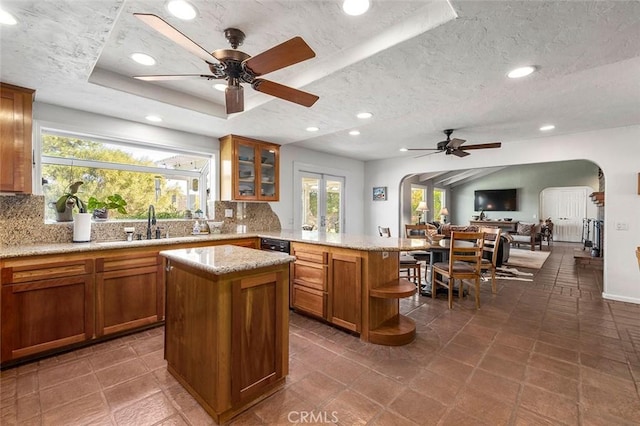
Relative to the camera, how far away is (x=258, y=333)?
1817 mm

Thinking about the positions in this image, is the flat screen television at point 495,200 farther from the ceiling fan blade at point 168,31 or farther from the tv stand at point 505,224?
the ceiling fan blade at point 168,31

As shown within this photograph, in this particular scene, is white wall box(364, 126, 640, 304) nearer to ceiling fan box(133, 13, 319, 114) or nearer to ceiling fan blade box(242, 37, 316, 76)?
ceiling fan box(133, 13, 319, 114)

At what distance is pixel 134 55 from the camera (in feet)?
7.31

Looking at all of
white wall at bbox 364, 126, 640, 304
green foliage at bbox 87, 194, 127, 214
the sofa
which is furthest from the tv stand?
green foliage at bbox 87, 194, 127, 214

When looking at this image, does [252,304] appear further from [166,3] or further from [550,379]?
[550,379]

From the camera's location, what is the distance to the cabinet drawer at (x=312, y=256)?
3032mm

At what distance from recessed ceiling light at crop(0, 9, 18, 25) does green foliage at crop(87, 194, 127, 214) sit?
1.83 meters

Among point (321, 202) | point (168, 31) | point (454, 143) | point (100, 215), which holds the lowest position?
point (100, 215)

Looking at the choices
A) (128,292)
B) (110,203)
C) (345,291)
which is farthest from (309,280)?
(110,203)

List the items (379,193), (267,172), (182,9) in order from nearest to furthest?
(182,9)
(267,172)
(379,193)

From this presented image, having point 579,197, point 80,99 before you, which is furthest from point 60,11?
point 579,197

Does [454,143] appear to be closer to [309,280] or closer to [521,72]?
[521,72]

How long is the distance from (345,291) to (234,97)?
1991 millimetres

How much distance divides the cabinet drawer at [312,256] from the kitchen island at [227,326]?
3.50ft
